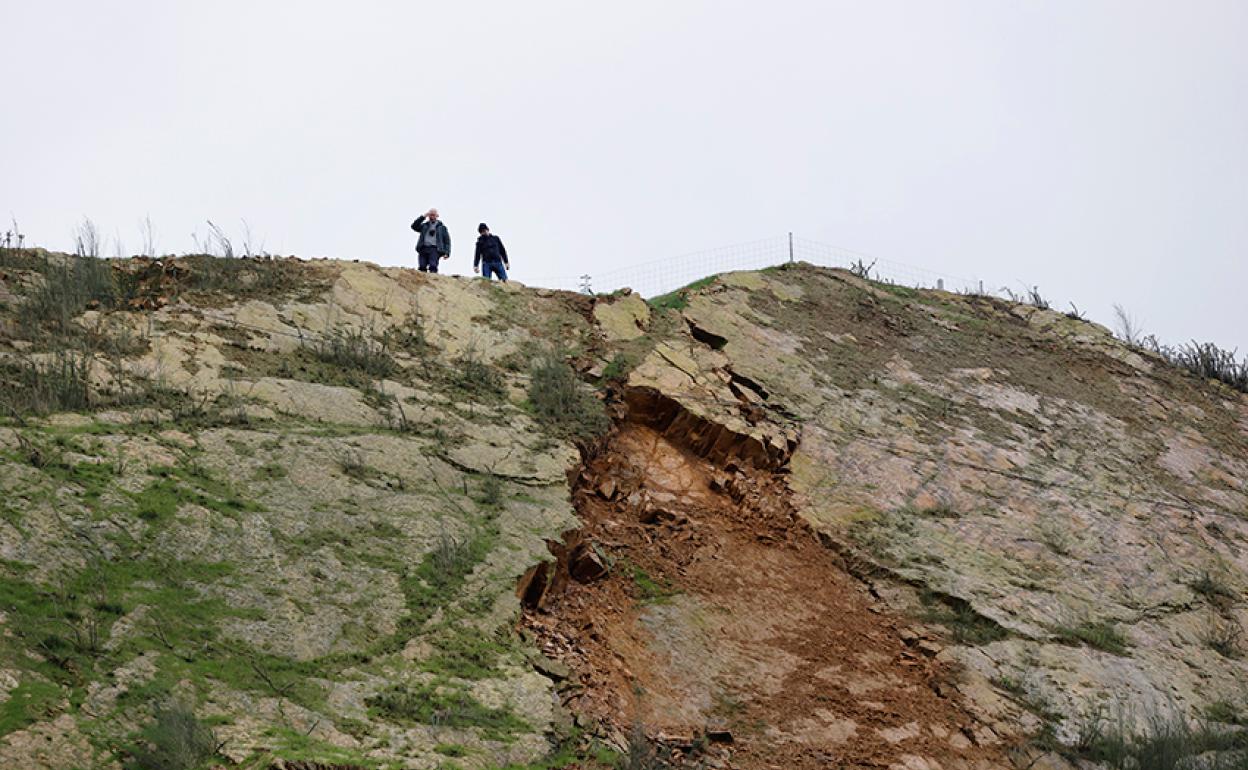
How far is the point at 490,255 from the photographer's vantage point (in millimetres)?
15477

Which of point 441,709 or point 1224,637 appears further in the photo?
point 1224,637

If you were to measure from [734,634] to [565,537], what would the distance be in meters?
1.53

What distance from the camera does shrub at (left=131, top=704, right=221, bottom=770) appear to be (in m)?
5.42

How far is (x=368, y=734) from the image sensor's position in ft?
20.3

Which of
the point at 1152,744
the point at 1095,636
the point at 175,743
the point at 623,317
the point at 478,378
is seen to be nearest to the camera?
the point at 175,743

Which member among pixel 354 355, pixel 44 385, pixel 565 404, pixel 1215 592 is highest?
pixel 354 355

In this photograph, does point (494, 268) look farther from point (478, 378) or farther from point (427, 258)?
point (478, 378)

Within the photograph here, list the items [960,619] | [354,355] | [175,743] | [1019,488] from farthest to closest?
[1019,488], [354,355], [960,619], [175,743]

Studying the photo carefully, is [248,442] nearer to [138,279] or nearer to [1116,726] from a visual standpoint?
[138,279]

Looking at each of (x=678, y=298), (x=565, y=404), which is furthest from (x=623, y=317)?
(x=565, y=404)

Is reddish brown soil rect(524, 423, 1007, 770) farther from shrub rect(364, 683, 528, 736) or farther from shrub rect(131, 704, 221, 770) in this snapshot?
shrub rect(131, 704, 221, 770)

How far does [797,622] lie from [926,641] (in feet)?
3.33

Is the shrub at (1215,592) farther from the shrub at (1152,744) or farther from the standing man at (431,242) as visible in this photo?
the standing man at (431,242)

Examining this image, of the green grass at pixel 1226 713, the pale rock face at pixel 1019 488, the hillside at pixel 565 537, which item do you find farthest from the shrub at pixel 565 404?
the green grass at pixel 1226 713
